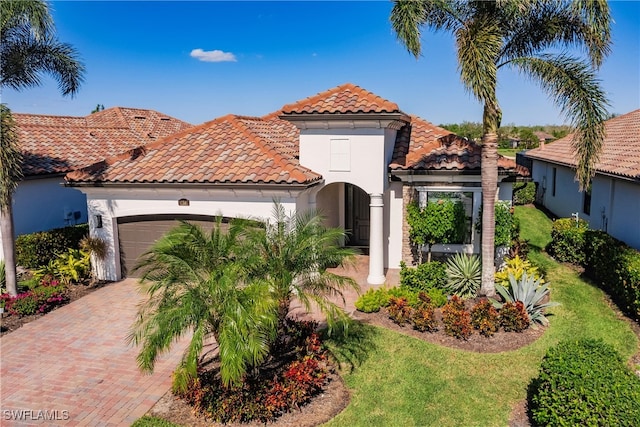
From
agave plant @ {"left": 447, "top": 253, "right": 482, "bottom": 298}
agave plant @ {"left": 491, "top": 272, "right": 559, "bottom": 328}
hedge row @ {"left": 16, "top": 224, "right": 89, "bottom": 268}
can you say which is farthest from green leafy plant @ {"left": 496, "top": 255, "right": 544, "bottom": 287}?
hedge row @ {"left": 16, "top": 224, "right": 89, "bottom": 268}

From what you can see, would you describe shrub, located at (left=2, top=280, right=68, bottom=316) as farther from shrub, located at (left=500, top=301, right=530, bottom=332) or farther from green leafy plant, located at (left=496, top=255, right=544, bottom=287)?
green leafy plant, located at (left=496, top=255, right=544, bottom=287)

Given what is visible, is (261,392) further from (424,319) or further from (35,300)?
(35,300)

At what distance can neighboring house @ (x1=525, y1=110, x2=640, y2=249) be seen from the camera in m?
13.8

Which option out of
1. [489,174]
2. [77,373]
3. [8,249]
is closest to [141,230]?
[8,249]

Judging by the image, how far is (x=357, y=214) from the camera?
17.5 m

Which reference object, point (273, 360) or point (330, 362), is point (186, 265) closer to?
point (273, 360)

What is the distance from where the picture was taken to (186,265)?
6.90 metres

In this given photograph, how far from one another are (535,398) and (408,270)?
5989mm

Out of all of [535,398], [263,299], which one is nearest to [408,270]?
[535,398]

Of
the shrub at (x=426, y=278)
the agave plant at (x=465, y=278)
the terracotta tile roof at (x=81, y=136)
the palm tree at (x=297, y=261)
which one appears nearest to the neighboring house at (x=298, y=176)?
the shrub at (x=426, y=278)

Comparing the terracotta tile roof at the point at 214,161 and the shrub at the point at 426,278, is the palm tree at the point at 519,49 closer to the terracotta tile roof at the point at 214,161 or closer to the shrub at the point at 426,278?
the shrub at the point at 426,278

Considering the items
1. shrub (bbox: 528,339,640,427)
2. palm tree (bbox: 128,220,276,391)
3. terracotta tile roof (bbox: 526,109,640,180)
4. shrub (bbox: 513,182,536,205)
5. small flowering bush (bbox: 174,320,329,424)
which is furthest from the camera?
shrub (bbox: 513,182,536,205)

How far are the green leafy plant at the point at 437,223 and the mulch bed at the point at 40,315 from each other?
963cm

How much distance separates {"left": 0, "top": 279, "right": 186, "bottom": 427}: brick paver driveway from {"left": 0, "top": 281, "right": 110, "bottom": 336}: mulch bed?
0.27m
